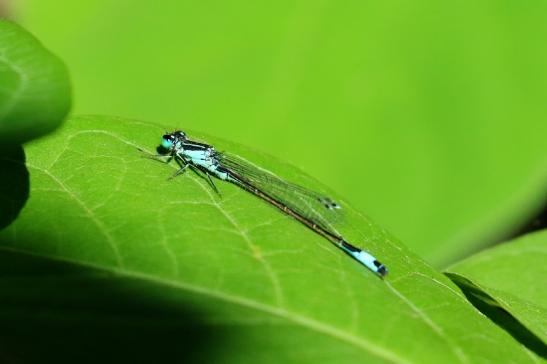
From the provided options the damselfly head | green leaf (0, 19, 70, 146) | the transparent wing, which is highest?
green leaf (0, 19, 70, 146)

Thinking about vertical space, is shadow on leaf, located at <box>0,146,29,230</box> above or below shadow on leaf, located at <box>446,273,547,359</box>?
below

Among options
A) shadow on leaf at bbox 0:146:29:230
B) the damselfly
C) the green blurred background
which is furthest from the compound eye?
shadow on leaf at bbox 0:146:29:230

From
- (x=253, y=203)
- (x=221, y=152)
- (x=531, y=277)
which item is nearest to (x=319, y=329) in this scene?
(x=253, y=203)

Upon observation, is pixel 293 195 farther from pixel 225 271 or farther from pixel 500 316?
pixel 225 271

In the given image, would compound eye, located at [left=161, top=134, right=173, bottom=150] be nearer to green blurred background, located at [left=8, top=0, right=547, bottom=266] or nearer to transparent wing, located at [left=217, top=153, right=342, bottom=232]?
transparent wing, located at [left=217, top=153, right=342, bottom=232]

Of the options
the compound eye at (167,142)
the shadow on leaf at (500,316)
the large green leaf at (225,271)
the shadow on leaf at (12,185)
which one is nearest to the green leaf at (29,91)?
the shadow on leaf at (12,185)

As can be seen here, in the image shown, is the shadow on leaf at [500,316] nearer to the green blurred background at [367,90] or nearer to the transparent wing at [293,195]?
the transparent wing at [293,195]
